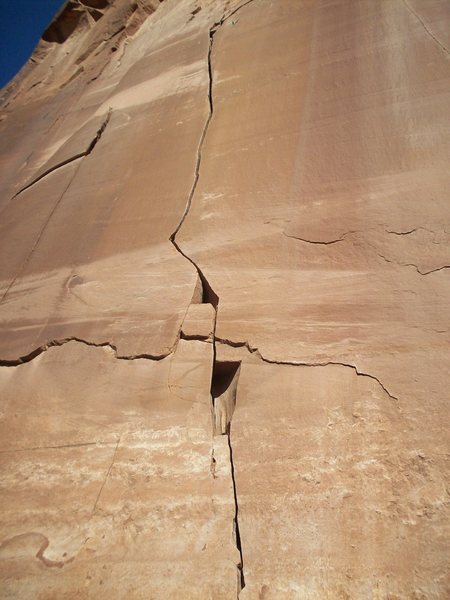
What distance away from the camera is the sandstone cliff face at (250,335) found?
121cm

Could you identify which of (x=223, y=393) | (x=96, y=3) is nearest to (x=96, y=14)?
(x=96, y=3)

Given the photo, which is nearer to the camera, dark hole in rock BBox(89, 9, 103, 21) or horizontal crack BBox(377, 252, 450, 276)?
horizontal crack BBox(377, 252, 450, 276)

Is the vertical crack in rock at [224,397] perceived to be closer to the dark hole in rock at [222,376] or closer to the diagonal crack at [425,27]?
the dark hole in rock at [222,376]

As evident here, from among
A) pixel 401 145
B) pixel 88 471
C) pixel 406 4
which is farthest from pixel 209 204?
pixel 406 4

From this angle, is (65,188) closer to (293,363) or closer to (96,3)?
(293,363)

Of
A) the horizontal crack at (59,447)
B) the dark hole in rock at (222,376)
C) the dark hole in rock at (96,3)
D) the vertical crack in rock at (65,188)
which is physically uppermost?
the dark hole in rock at (96,3)

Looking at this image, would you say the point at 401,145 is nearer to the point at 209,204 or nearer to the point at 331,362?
the point at 209,204

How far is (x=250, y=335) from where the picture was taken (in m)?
1.70

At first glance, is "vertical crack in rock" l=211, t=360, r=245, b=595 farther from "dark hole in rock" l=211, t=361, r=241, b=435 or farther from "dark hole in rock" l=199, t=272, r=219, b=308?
"dark hole in rock" l=199, t=272, r=219, b=308

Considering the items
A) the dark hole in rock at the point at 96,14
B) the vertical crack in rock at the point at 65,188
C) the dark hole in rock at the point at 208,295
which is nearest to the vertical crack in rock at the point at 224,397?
the dark hole in rock at the point at 208,295

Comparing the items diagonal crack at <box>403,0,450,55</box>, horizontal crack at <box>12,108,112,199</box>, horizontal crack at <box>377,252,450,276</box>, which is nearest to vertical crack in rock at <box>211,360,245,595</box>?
horizontal crack at <box>377,252,450,276</box>

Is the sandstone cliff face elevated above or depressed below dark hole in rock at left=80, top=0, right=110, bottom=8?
below

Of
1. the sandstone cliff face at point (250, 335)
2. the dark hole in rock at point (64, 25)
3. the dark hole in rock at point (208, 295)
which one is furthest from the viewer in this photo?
the dark hole in rock at point (64, 25)

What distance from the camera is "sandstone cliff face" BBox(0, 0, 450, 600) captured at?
121 cm
